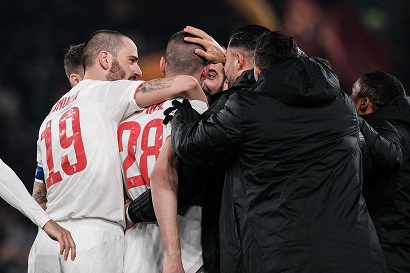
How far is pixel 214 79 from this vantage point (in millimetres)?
3947

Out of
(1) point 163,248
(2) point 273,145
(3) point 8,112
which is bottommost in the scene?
(3) point 8,112

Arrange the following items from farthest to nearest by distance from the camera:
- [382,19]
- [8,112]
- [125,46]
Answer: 1. [382,19]
2. [8,112]
3. [125,46]

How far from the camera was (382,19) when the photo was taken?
324 inches

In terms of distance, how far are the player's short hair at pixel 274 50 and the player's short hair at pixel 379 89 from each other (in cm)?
85

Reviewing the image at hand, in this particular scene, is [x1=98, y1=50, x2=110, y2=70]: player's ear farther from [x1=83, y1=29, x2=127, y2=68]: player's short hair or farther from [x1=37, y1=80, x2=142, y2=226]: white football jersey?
[x1=37, y1=80, x2=142, y2=226]: white football jersey

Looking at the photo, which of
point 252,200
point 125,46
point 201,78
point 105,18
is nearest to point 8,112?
point 105,18

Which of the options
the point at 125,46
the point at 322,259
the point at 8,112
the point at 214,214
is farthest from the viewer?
the point at 8,112

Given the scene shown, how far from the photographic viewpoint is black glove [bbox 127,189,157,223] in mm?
3035

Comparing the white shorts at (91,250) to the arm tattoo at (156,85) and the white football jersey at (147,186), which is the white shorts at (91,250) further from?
the arm tattoo at (156,85)

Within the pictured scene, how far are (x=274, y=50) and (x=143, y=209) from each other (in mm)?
914

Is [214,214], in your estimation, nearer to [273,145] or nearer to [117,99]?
[273,145]

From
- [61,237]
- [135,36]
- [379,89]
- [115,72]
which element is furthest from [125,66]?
[135,36]

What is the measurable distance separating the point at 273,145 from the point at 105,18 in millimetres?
5167

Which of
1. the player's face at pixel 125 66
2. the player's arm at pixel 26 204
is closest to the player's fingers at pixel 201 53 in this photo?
the player's face at pixel 125 66
